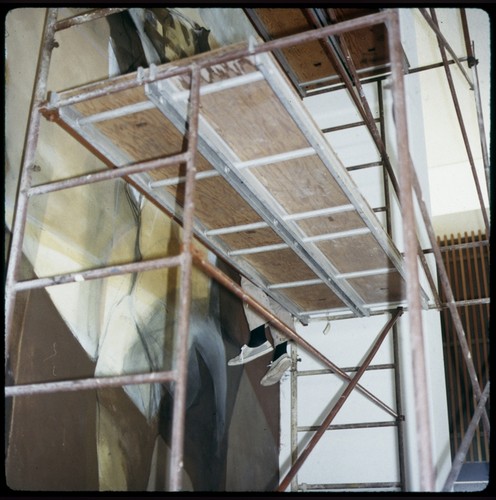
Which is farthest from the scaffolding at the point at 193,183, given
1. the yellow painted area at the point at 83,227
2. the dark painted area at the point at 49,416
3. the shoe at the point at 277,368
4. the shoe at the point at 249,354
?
the shoe at the point at 277,368

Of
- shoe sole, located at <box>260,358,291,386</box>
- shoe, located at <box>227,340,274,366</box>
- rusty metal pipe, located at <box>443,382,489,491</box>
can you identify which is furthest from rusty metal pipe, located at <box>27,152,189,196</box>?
shoe sole, located at <box>260,358,291,386</box>

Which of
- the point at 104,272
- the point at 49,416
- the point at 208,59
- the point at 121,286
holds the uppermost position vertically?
the point at 208,59

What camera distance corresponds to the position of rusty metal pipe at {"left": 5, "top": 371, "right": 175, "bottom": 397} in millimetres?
3109

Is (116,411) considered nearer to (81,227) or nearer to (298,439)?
(81,227)

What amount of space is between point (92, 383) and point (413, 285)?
167cm

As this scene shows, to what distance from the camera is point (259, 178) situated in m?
5.03

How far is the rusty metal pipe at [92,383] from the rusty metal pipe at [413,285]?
113cm

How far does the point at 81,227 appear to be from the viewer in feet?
15.4

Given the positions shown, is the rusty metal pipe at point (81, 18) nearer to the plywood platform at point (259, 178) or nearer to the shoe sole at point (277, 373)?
the plywood platform at point (259, 178)

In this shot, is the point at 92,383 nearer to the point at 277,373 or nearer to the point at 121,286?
the point at 121,286

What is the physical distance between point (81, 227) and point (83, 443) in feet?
4.89

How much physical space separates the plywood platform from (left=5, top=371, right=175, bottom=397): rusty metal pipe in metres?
1.85

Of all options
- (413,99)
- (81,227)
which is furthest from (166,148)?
(413,99)

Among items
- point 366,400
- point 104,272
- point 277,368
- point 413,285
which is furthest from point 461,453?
point 366,400
